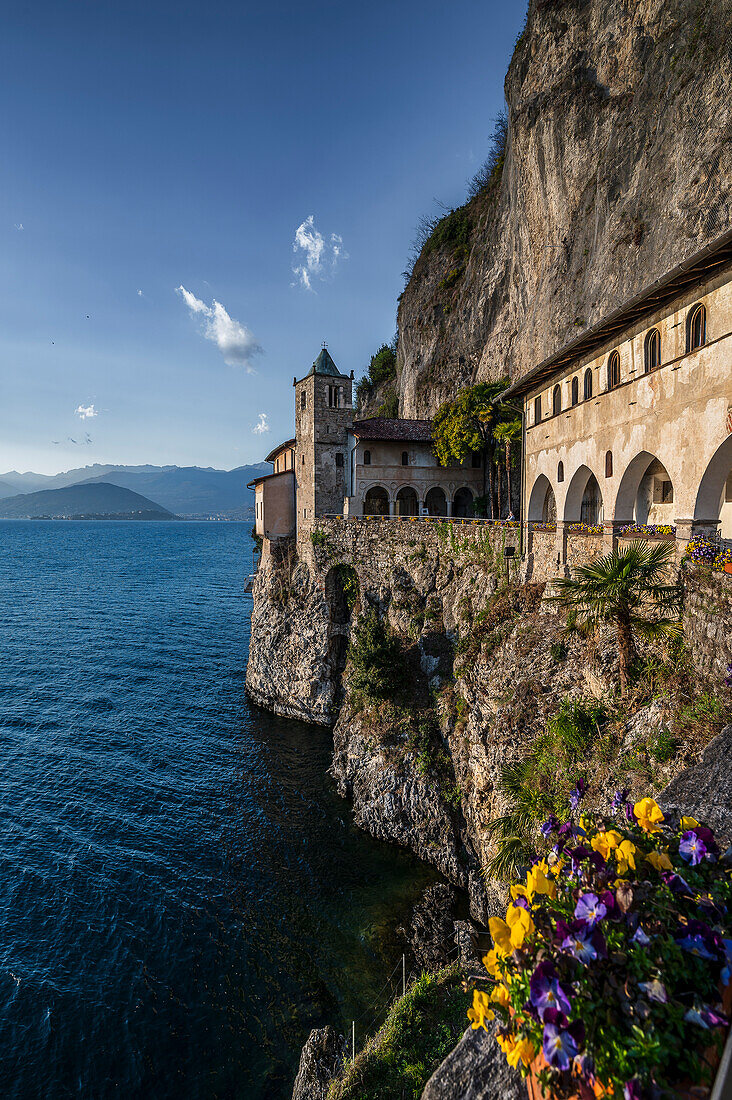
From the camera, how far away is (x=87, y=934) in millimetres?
19047

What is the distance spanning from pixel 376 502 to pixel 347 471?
3.69m

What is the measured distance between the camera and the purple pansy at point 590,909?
345 cm

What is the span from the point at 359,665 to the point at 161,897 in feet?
44.5

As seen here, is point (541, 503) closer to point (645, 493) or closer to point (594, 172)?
point (645, 493)

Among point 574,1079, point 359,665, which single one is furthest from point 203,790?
point 574,1079

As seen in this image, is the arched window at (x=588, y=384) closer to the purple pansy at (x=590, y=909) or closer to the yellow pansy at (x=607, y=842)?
the yellow pansy at (x=607, y=842)

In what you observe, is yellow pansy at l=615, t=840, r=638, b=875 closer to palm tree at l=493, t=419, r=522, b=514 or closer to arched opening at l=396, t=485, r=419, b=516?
palm tree at l=493, t=419, r=522, b=514

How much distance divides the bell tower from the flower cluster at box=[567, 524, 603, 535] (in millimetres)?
22993

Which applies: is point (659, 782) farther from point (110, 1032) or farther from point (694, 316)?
point (110, 1032)

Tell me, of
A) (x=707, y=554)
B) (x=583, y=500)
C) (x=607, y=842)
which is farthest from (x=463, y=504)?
(x=607, y=842)

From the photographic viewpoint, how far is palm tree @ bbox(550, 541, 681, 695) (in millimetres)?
14508

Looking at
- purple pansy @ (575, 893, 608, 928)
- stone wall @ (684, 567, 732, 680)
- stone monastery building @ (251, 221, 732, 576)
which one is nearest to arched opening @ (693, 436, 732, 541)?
stone monastery building @ (251, 221, 732, 576)

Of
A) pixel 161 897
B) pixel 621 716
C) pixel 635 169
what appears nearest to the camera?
pixel 621 716

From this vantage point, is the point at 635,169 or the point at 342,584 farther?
the point at 342,584
